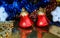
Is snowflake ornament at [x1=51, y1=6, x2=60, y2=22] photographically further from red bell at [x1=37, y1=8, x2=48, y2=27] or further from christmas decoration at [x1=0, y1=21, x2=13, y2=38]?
christmas decoration at [x1=0, y1=21, x2=13, y2=38]

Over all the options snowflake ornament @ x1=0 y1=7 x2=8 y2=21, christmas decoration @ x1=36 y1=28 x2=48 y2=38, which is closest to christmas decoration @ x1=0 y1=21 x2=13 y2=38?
snowflake ornament @ x1=0 y1=7 x2=8 y2=21

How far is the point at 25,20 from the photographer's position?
90cm

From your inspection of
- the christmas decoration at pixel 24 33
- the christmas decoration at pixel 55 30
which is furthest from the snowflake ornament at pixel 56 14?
the christmas decoration at pixel 24 33

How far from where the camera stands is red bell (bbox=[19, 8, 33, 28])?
2.94 ft

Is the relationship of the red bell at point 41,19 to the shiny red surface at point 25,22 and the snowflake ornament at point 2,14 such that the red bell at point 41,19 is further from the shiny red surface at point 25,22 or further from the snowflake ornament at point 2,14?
the snowflake ornament at point 2,14

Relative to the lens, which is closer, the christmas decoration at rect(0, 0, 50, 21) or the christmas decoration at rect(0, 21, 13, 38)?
the christmas decoration at rect(0, 21, 13, 38)

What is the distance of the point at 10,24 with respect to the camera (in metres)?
0.89

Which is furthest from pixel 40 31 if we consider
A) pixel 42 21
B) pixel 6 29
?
pixel 6 29

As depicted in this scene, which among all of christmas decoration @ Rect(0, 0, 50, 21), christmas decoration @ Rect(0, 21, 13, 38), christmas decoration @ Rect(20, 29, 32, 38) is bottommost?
christmas decoration @ Rect(20, 29, 32, 38)

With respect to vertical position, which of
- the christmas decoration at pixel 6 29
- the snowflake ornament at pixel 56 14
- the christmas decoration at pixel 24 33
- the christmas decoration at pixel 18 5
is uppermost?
the christmas decoration at pixel 18 5

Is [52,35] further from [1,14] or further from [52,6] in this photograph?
[1,14]

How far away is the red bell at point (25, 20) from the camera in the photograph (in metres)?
0.90

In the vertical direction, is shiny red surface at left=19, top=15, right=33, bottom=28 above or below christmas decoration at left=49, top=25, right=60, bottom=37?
above

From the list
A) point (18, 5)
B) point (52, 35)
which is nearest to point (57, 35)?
point (52, 35)
